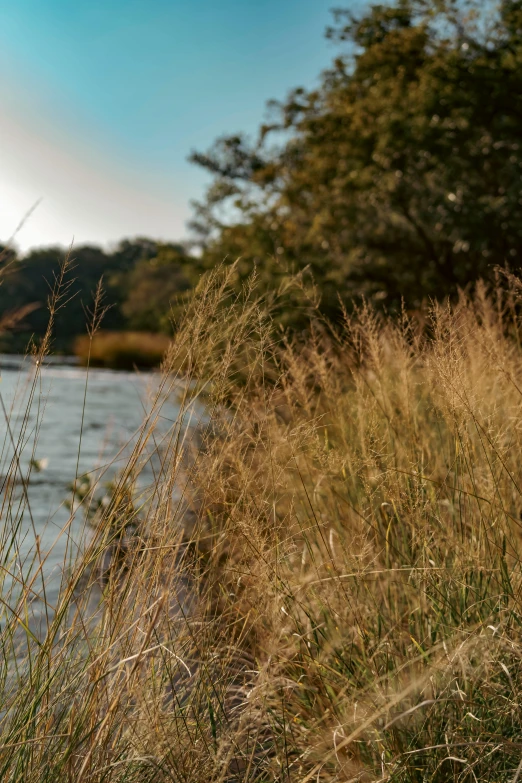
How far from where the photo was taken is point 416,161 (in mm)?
10203

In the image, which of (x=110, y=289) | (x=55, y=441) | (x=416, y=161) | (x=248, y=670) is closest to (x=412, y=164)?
(x=416, y=161)

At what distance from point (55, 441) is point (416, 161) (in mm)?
6203

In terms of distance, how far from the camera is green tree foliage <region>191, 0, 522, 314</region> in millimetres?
9383

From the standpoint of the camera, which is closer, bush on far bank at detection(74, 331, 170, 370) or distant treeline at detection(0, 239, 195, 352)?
bush on far bank at detection(74, 331, 170, 370)

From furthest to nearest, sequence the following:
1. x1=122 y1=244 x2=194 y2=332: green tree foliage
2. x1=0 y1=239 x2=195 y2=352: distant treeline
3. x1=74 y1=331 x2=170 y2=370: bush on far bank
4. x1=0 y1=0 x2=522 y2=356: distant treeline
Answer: x1=122 y1=244 x2=194 y2=332: green tree foliage
x1=0 y1=239 x2=195 y2=352: distant treeline
x1=74 y1=331 x2=170 y2=370: bush on far bank
x1=0 y1=0 x2=522 y2=356: distant treeline

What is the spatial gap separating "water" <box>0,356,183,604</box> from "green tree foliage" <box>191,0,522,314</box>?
3158 mm

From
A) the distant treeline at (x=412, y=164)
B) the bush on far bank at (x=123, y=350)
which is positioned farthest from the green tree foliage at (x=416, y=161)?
the bush on far bank at (x=123, y=350)

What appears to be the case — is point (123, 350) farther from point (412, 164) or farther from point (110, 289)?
point (110, 289)

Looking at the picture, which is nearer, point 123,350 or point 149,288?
point 123,350

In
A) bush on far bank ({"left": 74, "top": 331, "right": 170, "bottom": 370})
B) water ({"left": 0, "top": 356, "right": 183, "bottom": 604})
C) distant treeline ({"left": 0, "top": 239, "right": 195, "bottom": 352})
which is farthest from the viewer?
distant treeline ({"left": 0, "top": 239, "right": 195, "bottom": 352})

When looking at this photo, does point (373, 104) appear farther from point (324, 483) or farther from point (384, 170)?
point (324, 483)

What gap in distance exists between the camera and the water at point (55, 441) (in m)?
1.72

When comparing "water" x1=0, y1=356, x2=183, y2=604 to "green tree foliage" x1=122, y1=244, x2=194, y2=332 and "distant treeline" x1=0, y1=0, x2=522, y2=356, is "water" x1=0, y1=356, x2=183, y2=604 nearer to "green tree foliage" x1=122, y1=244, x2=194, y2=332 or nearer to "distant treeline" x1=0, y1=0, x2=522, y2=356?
"distant treeline" x1=0, y1=0, x2=522, y2=356

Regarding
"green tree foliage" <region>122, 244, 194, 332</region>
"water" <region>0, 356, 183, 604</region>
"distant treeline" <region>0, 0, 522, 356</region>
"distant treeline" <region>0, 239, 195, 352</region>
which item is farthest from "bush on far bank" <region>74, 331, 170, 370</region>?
"distant treeline" <region>0, 0, 522, 356</region>
